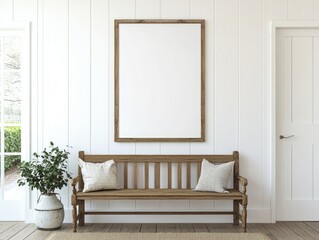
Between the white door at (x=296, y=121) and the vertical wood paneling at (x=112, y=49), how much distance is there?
173 centimetres

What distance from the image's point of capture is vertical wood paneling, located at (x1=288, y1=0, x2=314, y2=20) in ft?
17.1

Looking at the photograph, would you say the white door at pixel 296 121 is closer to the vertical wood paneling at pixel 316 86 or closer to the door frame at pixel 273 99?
the vertical wood paneling at pixel 316 86

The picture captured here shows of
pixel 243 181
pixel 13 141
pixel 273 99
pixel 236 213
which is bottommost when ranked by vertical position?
pixel 236 213

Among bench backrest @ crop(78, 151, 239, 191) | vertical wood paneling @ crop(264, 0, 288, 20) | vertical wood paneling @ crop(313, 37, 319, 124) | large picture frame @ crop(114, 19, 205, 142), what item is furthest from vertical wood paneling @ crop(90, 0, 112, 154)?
vertical wood paneling @ crop(313, 37, 319, 124)

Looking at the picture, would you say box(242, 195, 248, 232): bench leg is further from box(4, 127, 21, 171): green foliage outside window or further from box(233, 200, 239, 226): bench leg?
box(4, 127, 21, 171): green foliage outside window

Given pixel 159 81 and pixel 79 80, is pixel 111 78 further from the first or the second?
pixel 159 81

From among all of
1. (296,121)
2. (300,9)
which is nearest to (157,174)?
(296,121)

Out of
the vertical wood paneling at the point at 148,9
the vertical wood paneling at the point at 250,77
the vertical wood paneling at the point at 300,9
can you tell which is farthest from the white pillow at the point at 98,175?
the vertical wood paneling at the point at 300,9

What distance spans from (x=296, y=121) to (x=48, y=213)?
296 cm

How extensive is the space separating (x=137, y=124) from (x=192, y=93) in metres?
0.72

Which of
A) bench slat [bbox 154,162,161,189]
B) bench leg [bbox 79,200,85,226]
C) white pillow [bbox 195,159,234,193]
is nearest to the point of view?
white pillow [bbox 195,159,234,193]

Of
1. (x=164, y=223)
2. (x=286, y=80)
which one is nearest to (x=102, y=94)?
(x=164, y=223)

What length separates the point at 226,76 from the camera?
17.3 ft

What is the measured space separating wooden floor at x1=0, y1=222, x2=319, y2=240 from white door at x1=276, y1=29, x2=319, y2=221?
12.9 inches
